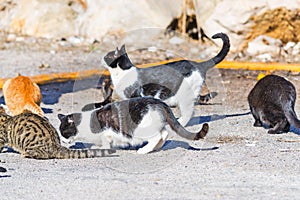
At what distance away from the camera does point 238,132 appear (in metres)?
7.73

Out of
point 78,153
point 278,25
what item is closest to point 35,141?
point 78,153

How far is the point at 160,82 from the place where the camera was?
8500mm

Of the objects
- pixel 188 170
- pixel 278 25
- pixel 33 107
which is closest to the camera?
pixel 188 170

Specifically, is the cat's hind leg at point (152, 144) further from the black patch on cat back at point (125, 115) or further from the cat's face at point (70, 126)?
the cat's face at point (70, 126)

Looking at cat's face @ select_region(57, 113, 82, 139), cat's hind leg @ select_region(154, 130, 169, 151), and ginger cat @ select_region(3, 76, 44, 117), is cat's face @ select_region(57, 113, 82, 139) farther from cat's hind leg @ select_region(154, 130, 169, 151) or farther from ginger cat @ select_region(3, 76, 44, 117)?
ginger cat @ select_region(3, 76, 44, 117)

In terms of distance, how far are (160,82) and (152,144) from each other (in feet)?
6.14

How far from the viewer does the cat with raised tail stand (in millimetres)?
7562

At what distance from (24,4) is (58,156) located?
9128mm

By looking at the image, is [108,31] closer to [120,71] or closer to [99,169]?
[120,71]

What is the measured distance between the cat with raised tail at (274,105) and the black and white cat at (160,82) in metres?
0.72

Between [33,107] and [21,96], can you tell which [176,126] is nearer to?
[33,107]

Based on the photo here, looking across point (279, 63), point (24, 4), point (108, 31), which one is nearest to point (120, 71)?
point (279, 63)

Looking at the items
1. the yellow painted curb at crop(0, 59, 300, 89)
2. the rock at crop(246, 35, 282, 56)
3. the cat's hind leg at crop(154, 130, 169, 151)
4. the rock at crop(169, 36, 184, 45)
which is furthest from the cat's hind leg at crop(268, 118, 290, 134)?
the rock at crop(169, 36, 184, 45)

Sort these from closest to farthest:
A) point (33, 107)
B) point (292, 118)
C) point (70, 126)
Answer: point (70, 126)
point (292, 118)
point (33, 107)
